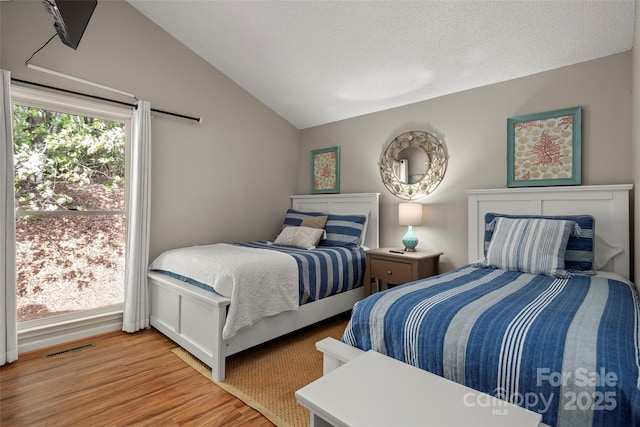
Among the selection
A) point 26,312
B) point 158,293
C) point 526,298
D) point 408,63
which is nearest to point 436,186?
point 408,63

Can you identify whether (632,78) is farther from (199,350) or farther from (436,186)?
(199,350)

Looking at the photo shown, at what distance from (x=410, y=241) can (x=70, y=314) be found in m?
3.00

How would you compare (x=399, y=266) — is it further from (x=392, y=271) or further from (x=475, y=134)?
(x=475, y=134)

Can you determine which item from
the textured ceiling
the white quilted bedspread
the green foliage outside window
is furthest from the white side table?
the green foliage outside window

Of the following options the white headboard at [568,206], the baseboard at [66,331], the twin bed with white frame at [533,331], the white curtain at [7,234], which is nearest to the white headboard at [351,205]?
the white headboard at [568,206]

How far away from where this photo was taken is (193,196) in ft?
11.1

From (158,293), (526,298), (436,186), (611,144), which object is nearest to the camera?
(526,298)

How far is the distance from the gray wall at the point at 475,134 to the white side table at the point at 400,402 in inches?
84.7

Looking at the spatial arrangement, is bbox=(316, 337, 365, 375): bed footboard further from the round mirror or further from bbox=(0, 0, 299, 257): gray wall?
bbox=(0, 0, 299, 257): gray wall

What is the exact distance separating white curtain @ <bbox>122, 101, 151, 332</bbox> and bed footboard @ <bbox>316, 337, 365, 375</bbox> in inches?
81.3

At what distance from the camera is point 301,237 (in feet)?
10.7

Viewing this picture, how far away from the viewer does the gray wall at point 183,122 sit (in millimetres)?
2525

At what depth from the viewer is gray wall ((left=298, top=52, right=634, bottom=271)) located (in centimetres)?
233

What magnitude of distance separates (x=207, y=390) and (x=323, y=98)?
2.96 meters
